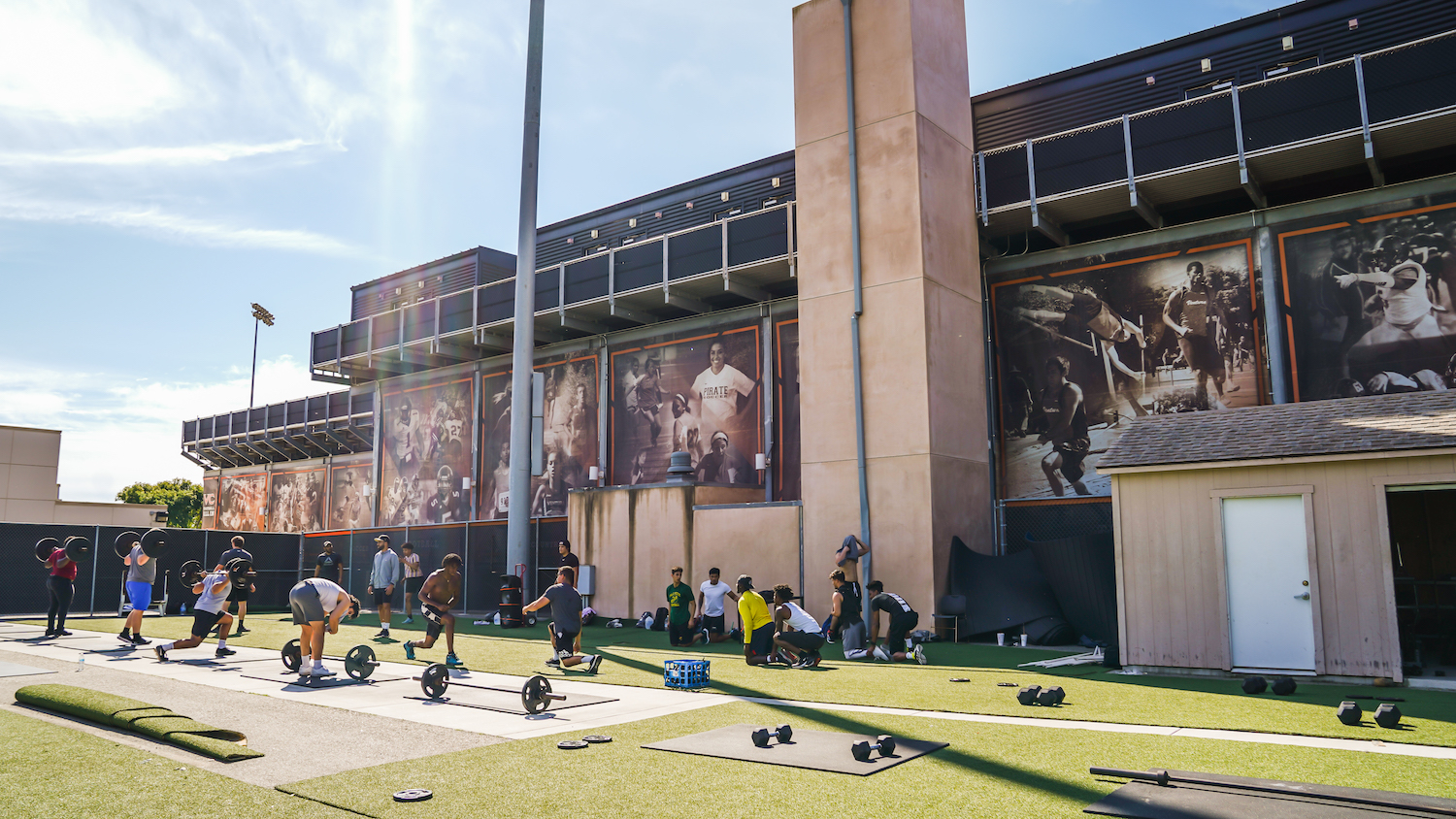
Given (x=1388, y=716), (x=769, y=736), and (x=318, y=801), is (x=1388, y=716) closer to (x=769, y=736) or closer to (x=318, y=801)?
(x=769, y=736)

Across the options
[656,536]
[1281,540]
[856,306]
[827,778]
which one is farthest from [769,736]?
[656,536]

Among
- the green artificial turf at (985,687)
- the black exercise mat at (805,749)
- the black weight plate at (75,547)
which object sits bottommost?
the green artificial turf at (985,687)

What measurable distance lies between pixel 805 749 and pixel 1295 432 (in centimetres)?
931

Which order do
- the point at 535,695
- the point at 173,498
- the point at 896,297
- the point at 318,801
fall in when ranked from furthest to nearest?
the point at 173,498
the point at 896,297
the point at 535,695
the point at 318,801

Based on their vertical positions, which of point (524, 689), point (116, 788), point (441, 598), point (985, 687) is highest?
point (441, 598)

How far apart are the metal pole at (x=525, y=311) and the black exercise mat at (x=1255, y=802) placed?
690 inches

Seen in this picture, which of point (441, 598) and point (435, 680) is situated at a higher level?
point (441, 598)

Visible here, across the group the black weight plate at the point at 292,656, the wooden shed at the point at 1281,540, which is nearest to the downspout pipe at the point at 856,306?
the wooden shed at the point at 1281,540

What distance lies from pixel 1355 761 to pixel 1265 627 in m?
5.75

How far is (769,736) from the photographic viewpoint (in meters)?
7.68

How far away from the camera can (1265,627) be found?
472 inches

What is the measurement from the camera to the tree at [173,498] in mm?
88375

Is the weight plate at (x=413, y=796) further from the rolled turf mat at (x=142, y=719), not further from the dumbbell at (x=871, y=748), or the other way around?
the dumbbell at (x=871, y=748)

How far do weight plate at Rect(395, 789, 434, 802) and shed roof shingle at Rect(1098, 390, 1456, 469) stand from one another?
414 inches
